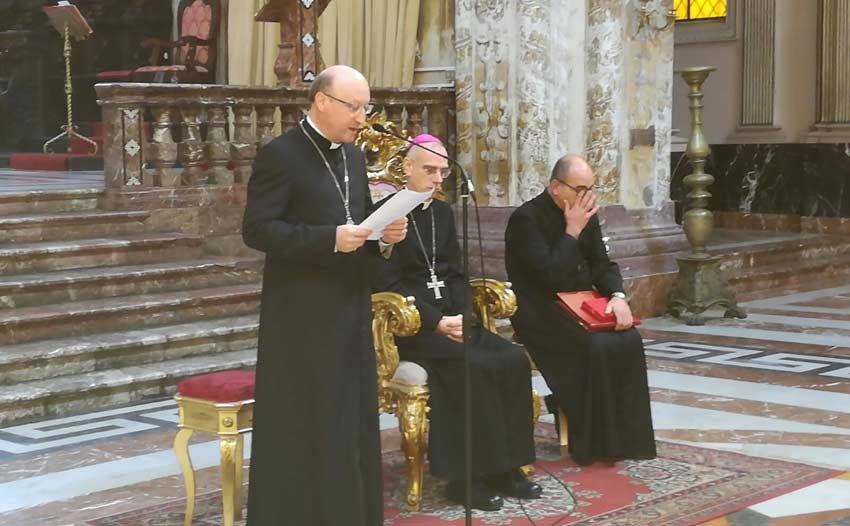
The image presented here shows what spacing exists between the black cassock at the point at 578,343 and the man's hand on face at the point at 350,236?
6.79ft

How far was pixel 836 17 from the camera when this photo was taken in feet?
43.4

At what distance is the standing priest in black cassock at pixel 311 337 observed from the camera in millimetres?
4062

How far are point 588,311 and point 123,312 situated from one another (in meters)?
2.98

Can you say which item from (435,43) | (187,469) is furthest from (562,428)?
(435,43)

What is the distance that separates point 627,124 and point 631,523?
551 centimetres

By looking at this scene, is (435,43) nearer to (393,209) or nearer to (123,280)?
(123,280)

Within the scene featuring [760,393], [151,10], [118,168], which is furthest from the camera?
[151,10]

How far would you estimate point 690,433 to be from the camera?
6.27m

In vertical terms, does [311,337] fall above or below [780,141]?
below

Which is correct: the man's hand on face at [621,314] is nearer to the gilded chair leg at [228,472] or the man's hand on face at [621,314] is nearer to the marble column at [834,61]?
the gilded chair leg at [228,472]

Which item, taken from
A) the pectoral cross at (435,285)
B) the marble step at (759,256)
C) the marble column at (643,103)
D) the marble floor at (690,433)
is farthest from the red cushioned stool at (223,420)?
the marble column at (643,103)

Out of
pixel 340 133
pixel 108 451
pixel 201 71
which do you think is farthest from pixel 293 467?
pixel 201 71

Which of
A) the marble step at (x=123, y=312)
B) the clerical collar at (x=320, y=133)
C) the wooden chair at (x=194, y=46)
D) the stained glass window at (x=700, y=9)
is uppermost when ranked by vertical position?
the stained glass window at (x=700, y=9)

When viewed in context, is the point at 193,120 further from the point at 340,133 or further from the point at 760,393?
the point at 340,133
